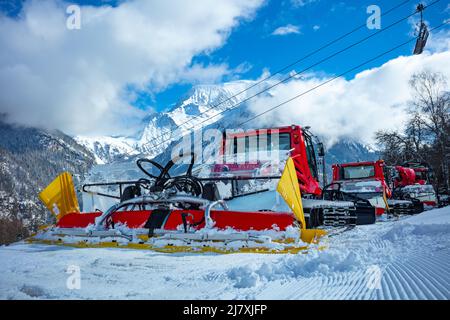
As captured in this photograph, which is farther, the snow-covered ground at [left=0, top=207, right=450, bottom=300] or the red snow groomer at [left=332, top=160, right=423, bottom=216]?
the red snow groomer at [left=332, top=160, right=423, bottom=216]

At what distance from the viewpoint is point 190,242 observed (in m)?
4.35

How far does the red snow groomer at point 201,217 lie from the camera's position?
13.7 feet

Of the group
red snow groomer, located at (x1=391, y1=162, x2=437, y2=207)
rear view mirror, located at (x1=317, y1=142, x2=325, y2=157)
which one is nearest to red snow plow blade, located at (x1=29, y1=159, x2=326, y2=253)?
rear view mirror, located at (x1=317, y1=142, x2=325, y2=157)

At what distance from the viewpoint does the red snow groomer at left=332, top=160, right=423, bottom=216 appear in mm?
12820

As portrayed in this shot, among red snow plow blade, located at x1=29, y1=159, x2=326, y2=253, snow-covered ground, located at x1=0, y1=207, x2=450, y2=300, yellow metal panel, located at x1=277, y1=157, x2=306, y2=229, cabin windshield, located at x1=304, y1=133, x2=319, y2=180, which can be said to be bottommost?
snow-covered ground, located at x1=0, y1=207, x2=450, y2=300

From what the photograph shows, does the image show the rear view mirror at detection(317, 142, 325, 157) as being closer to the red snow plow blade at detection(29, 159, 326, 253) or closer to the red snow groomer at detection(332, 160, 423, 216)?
the red snow groomer at detection(332, 160, 423, 216)

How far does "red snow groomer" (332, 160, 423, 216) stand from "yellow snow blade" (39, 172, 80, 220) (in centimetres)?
808

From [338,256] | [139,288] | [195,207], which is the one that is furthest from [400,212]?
[139,288]

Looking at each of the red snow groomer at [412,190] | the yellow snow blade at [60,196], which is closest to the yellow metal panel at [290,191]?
the yellow snow blade at [60,196]

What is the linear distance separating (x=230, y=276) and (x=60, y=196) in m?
5.20

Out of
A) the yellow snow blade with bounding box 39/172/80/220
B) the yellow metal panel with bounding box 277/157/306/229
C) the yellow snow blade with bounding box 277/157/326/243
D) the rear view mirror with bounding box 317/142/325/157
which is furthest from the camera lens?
the rear view mirror with bounding box 317/142/325/157

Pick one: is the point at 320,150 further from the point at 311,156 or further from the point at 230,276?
the point at 230,276
